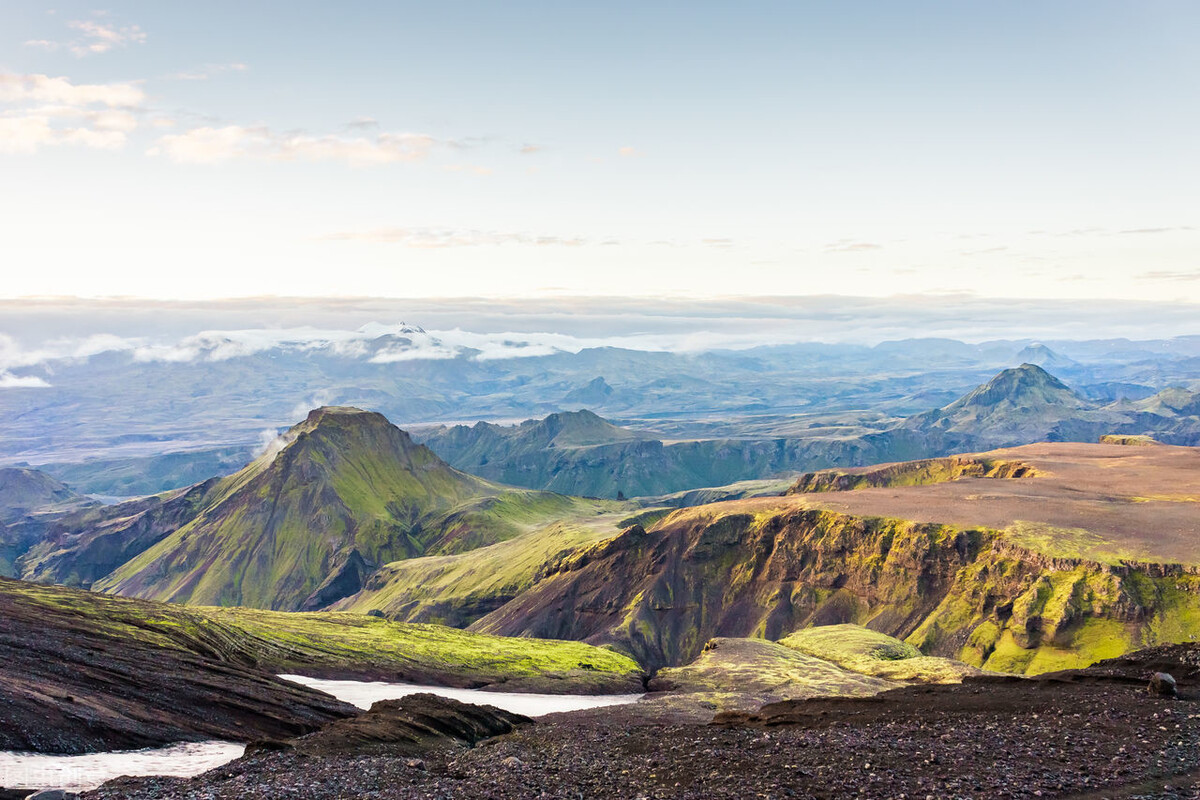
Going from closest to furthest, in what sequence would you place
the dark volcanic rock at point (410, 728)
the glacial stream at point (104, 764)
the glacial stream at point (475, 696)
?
the glacial stream at point (104, 764) < the dark volcanic rock at point (410, 728) < the glacial stream at point (475, 696)

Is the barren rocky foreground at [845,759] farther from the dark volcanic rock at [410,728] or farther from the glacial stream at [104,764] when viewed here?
the glacial stream at [104,764]

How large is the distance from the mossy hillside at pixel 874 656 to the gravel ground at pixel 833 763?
2605 inches

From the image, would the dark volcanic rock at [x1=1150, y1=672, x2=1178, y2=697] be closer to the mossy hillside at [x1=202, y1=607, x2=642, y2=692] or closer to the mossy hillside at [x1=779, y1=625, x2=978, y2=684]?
the mossy hillside at [x1=779, y1=625, x2=978, y2=684]

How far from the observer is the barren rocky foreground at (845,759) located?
37719 mm

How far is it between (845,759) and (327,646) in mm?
94390

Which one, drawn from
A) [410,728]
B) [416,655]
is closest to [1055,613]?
[416,655]

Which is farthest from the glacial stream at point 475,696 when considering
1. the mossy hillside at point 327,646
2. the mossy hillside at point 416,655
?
the mossy hillside at point 416,655

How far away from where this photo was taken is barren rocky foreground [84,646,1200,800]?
37719 millimetres

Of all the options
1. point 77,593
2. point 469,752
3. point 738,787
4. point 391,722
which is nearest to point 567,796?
point 738,787

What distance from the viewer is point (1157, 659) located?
5644 cm

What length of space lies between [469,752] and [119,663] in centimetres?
3400

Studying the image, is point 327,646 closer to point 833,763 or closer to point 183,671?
point 183,671

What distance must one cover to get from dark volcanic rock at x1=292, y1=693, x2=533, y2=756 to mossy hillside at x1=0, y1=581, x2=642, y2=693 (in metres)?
A: 33.6

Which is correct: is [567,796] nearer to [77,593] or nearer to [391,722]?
[391,722]
